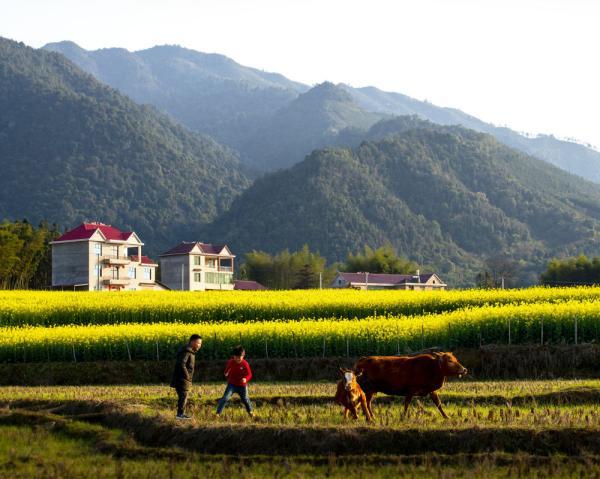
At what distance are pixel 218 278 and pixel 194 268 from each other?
166 inches

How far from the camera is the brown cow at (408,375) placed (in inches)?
698

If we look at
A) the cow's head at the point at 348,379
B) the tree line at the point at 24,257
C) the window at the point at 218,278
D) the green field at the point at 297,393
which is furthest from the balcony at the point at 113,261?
the cow's head at the point at 348,379

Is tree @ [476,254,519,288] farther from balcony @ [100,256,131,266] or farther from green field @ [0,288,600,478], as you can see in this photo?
green field @ [0,288,600,478]

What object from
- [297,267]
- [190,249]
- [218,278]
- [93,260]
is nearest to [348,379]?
[93,260]

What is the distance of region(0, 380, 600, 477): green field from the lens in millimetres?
14195

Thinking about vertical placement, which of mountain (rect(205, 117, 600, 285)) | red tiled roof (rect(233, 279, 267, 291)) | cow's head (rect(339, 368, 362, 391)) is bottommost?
red tiled roof (rect(233, 279, 267, 291))

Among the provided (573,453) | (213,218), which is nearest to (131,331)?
(573,453)

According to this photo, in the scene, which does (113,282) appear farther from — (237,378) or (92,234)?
(237,378)

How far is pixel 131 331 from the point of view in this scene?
35531 mm

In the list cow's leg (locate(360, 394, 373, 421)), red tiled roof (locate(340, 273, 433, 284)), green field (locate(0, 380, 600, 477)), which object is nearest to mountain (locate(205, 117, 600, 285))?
red tiled roof (locate(340, 273, 433, 284))

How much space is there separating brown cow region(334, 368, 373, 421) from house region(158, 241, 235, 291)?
75833 millimetres

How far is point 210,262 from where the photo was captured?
9762 cm

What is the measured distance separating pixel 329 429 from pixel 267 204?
14321cm

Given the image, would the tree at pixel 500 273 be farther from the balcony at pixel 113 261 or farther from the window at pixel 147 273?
the balcony at pixel 113 261
